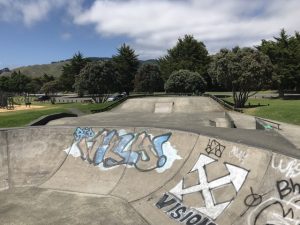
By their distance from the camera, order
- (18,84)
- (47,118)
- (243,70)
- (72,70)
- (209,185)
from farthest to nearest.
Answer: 1. (18,84)
2. (72,70)
3. (243,70)
4. (47,118)
5. (209,185)

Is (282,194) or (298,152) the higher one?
(298,152)

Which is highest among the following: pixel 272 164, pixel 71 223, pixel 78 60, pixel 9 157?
pixel 78 60

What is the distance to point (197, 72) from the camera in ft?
223

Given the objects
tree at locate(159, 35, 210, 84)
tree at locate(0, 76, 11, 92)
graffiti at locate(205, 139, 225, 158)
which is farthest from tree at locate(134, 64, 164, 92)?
tree at locate(0, 76, 11, 92)

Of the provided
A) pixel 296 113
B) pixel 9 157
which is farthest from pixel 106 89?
pixel 9 157

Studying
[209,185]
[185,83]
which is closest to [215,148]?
[209,185]

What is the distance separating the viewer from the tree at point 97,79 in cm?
5341

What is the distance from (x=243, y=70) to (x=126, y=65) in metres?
44.7

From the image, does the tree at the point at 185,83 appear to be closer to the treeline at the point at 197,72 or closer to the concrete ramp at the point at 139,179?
the treeline at the point at 197,72

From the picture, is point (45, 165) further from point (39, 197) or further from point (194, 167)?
point (194, 167)

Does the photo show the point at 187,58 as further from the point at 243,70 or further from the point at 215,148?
the point at 215,148

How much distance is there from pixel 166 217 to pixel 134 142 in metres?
4.91

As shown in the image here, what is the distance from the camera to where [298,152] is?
10.7 meters

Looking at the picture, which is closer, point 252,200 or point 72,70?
point 252,200
